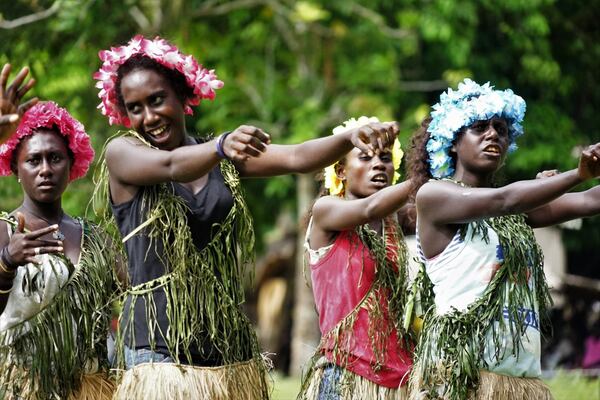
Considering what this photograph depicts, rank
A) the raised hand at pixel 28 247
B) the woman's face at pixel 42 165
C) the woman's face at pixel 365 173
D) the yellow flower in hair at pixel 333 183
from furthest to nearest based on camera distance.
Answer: the yellow flower in hair at pixel 333 183, the woman's face at pixel 365 173, the woman's face at pixel 42 165, the raised hand at pixel 28 247

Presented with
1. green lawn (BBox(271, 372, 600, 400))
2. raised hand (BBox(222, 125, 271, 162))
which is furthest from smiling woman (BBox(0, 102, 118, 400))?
green lawn (BBox(271, 372, 600, 400))

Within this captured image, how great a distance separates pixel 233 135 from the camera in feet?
12.9

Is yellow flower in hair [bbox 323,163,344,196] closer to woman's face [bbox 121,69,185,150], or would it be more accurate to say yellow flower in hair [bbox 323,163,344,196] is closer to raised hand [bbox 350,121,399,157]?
woman's face [bbox 121,69,185,150]

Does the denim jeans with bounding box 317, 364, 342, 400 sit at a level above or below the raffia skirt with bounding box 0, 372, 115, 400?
above

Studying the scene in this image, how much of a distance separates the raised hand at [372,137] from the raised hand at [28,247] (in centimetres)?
146

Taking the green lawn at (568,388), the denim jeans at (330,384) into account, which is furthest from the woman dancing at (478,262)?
the green lawn at (568,388)

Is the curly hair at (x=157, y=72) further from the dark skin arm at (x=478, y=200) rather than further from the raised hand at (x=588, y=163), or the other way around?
the raised hand at (x=588, y=163)

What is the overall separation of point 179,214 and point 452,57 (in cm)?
854

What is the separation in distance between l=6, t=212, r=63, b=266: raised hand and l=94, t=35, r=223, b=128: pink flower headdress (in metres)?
0.52

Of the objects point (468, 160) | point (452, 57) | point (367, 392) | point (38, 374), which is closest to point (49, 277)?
point (38, 374)

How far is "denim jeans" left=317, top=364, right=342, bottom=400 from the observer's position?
5.20 metres

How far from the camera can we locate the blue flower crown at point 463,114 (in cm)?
469

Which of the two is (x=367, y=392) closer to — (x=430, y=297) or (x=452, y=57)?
(x=430, y=297)

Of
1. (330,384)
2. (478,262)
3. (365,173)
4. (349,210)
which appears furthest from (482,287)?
(365,173)
